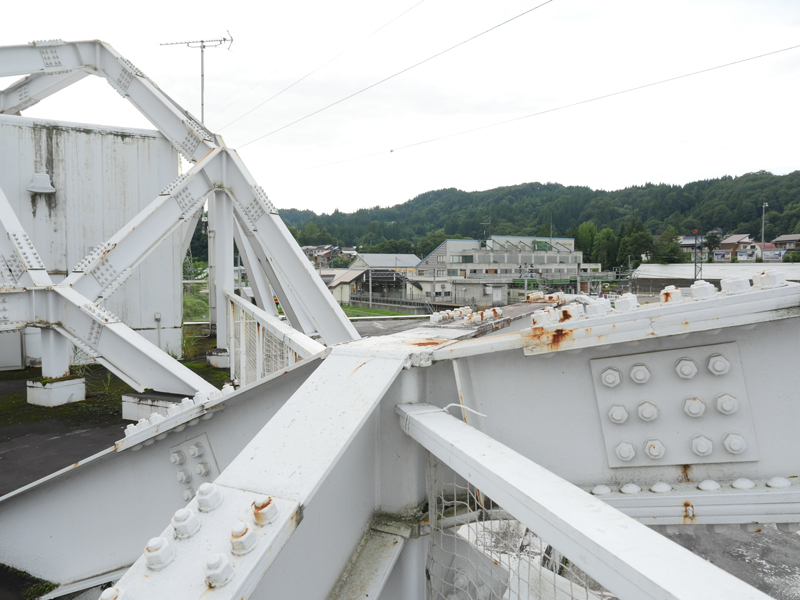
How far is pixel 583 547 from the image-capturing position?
123cm

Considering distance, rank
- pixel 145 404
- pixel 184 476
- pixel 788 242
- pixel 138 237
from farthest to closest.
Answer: pixel 788 242, pixel 138 237, pixel 145 404, pixel 184 476

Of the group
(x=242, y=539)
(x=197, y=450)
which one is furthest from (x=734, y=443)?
(x=197, y=450)

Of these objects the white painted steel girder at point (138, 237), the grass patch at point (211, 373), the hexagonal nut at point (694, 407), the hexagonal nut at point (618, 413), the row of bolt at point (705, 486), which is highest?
the white painted steel girder at point (138, 237)

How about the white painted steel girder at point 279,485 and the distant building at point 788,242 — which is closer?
the white painted steel girder at point 279,485

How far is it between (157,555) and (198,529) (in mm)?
139

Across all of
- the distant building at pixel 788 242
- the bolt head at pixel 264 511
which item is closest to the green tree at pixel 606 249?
the distant building at pixel 788 242

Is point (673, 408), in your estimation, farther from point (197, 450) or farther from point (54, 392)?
point (54, 392)

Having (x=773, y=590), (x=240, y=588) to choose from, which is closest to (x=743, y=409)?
(x=240, y=588)

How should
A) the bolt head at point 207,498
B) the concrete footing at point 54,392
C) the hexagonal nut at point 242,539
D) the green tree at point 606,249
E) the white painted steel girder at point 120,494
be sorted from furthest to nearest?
the green tree at point 606,249
the concrete footing at point 54,392
the white painted steel girder at point 120,494
the bolt head at point 207,498
the hexagonal nut at point 242,539

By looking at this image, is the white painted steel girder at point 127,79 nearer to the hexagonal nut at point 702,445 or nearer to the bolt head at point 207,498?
the bolt head at point 207,498

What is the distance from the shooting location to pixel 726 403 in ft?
6.56

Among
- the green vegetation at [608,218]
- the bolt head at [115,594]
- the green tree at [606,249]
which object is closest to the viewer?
the bolt head at [115,594]

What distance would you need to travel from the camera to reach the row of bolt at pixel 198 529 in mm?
1279

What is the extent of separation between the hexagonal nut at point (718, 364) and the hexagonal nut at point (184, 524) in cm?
209
